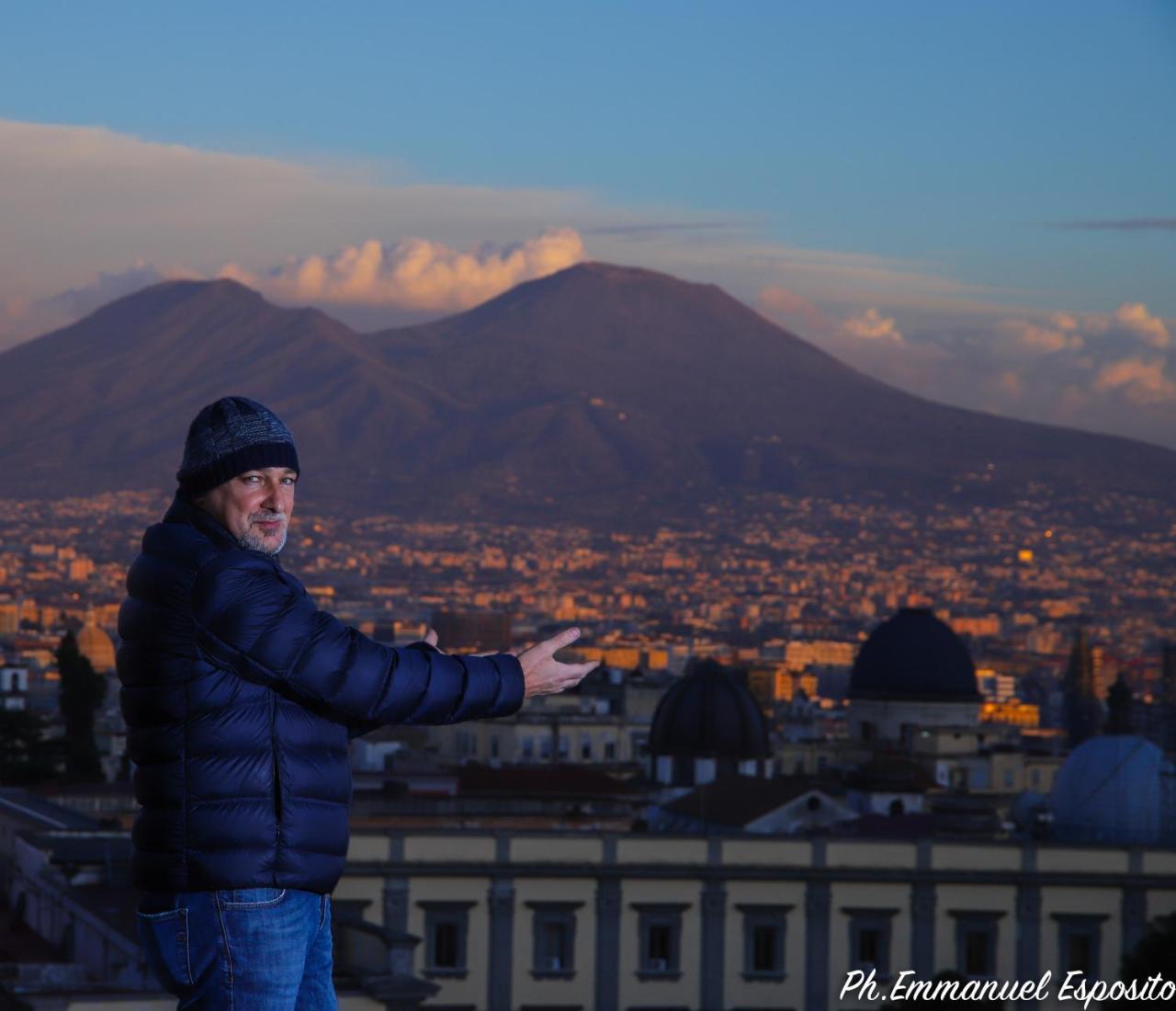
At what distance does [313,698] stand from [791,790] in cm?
5932

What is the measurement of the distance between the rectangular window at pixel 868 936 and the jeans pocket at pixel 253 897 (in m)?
43.9

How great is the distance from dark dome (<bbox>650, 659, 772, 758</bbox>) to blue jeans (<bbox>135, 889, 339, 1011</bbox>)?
76.1m

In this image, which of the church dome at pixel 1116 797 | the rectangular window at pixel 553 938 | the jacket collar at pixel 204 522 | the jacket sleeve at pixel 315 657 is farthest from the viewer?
the church dome at pixel 1116 797

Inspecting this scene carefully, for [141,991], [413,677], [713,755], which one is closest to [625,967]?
[141,991]

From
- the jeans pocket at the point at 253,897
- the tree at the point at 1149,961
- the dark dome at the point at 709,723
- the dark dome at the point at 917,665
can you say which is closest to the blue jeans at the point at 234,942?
the jeans pocket at the point at 253,897

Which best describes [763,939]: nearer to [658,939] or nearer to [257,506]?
[658,939]

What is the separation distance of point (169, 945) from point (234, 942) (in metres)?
0.17

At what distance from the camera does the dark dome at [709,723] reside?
269 feet

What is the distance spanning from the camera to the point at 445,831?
4766 cm

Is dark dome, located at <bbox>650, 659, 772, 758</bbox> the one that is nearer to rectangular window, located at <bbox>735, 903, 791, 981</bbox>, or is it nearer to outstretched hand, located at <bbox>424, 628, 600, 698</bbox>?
rectangular window, located at <bbox>735, 903, 791, 981</bbox>

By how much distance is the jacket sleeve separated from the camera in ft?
18.8

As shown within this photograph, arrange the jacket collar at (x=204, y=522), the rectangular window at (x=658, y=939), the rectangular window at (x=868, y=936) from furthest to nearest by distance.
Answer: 1. the rectangular window at (x=868, y=936)
2. the rectangular window at (x=658, y=939)
3. the jacket collar at (x=204, y=522)

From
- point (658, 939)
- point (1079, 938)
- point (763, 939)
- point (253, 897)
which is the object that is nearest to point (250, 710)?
point (253, 897)

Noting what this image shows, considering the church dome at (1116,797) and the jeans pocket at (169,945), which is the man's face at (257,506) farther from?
the church dome at (1116,797)
